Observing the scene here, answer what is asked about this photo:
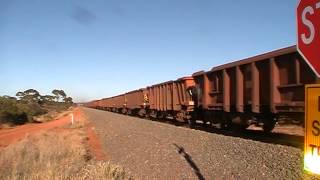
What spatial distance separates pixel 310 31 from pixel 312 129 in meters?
0.52

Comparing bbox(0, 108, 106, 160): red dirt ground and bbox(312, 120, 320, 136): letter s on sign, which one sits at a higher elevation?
bbox(312, 120, 320, 136): letter s on sign

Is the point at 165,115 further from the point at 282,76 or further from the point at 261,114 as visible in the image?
the point at 282,76

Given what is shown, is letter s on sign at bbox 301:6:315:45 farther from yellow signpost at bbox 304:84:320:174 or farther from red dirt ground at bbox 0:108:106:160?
red dirt ground at bbox 0:108:106:160

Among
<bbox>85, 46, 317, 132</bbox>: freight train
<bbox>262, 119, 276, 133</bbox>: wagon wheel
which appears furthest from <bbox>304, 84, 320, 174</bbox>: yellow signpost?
<bbox>262, 119, 276, 133</bbox>: wagon wheel

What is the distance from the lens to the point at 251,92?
48.3 feet

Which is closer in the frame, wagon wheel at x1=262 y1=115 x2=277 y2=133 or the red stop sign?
the red stop sign

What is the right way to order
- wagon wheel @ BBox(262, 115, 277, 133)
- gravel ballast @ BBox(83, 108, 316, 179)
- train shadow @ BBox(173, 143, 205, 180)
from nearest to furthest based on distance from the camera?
gravel ballast @ BBox(83, 108, 316, 179) → train shadow @ BBox(173, 143, 205, 180) → wagon wheel @ BBox(262, 115, 277, 133)

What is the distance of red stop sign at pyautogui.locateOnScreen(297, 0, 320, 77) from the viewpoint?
2098 millimetres

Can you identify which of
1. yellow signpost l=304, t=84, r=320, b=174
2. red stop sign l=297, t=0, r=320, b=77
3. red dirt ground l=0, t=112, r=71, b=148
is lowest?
red dirt ground l=0, t=112, r=71, b=148

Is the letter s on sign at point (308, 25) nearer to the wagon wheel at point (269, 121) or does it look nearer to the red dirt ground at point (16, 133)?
the wagon wheel at point (269, 121)

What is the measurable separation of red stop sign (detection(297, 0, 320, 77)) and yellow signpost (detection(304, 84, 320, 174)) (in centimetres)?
14

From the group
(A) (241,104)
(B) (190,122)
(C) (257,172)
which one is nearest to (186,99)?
(B) (190,122)

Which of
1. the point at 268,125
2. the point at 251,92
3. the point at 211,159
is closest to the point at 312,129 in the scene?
the point at 211,159

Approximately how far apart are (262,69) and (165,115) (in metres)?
18.5
